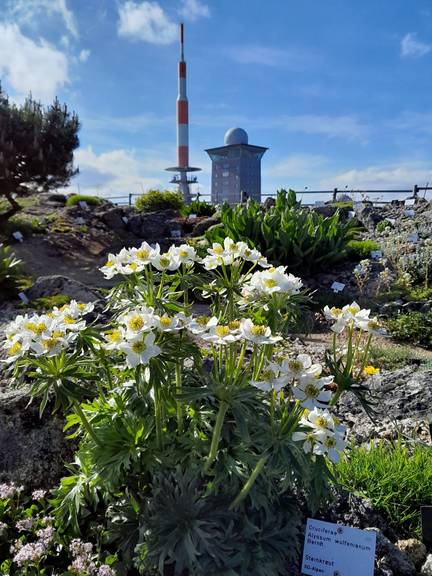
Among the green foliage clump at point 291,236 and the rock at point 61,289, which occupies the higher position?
the green foliage clump at point 291,236

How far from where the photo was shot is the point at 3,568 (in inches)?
76.5

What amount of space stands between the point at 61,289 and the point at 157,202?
10918 millimetres

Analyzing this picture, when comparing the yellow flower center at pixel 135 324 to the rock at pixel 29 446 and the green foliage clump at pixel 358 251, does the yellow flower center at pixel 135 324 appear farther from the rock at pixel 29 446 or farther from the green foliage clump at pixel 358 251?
the green foliage clump at pixel 358 251

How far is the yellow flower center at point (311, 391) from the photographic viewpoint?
5.17 feet

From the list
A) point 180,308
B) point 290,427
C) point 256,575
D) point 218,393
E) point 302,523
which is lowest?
point 302,523

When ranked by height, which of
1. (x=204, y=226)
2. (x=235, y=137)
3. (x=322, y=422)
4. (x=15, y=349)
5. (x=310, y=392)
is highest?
(x=235, y=137)

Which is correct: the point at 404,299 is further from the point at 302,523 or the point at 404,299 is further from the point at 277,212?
the point at 302,523

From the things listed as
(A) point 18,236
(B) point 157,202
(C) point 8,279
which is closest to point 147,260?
(C) point 8,279

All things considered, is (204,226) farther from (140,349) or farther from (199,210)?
(140,349)

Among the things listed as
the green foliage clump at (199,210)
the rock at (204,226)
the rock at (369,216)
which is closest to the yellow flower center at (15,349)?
the rock at (204,226)

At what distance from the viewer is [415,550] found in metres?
2.08

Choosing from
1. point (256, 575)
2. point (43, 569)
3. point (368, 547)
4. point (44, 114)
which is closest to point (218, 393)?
point (256, 575)

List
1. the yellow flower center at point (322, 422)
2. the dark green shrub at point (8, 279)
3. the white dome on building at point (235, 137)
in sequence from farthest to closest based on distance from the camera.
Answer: the white dome on building at point (235, 137), the dark green shrub at point (8, 279), the yellow flower center at point (322, 422)

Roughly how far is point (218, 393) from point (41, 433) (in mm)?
1454
